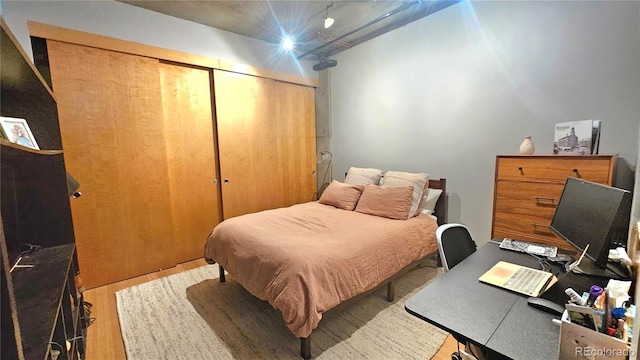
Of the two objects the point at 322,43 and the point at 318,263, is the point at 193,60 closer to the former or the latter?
the point at 322,43

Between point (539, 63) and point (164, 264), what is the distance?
4.20m

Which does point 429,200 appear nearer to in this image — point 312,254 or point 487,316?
point 312,254

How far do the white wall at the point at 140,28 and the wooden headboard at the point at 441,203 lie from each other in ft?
8.68

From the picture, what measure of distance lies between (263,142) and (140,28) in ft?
5.74

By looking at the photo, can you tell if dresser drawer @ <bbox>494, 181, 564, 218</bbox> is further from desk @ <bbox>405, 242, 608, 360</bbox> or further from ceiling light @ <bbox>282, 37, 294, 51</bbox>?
ceiling light @ <bbox>282, 37, 294, 51</bbox>

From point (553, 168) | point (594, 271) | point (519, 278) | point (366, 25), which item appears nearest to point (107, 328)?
point (519, 278)

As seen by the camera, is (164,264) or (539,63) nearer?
Result: (539,63)

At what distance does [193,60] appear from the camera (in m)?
2.97

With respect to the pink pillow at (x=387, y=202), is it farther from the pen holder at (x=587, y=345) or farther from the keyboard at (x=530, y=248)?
the pen holder at (x=587, y=345)

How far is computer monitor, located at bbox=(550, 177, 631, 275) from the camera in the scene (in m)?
1.10

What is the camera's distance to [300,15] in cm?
297

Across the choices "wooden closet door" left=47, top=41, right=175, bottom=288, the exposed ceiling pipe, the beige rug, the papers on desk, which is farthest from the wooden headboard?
"wooden closet door" left=47, top=41, right=175, bottom=288

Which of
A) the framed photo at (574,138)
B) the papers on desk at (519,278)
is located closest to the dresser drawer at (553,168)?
the framed photo at (574,138)

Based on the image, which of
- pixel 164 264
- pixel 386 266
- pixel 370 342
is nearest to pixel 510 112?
pixel 386 266
